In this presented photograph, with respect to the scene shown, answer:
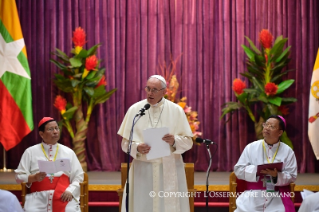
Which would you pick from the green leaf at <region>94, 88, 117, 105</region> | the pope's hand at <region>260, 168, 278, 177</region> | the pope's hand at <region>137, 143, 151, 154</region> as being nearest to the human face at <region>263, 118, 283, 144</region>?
the pope's hand at <region>260, 168, 278, 177</region>

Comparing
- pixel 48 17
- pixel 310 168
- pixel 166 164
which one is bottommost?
pixel 310 168

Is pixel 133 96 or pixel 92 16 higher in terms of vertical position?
pixel 92 16

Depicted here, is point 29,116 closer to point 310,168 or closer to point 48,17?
point 48,17

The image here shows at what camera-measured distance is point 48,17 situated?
29.6 ft

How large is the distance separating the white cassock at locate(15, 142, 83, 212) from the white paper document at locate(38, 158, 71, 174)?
0.33m

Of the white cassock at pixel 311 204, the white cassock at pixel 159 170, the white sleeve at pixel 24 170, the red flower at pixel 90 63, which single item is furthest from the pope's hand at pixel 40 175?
the red flower at pixel 90 63

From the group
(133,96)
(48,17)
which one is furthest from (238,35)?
(48,17)

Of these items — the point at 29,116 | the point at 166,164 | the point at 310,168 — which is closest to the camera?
the point at 166,164

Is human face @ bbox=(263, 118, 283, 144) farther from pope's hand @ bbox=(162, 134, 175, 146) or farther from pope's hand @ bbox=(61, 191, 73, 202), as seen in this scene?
pope's hand @ bbox=(61, 191, 73, 202)

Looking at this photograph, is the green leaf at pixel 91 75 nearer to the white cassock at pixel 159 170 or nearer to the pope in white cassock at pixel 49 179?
the pope in white cassock at pixel 49 179

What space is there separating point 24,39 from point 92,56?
161 cm

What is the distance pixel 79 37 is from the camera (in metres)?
8.47

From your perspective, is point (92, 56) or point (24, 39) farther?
point (24, 39)

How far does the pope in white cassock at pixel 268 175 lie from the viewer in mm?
5191
